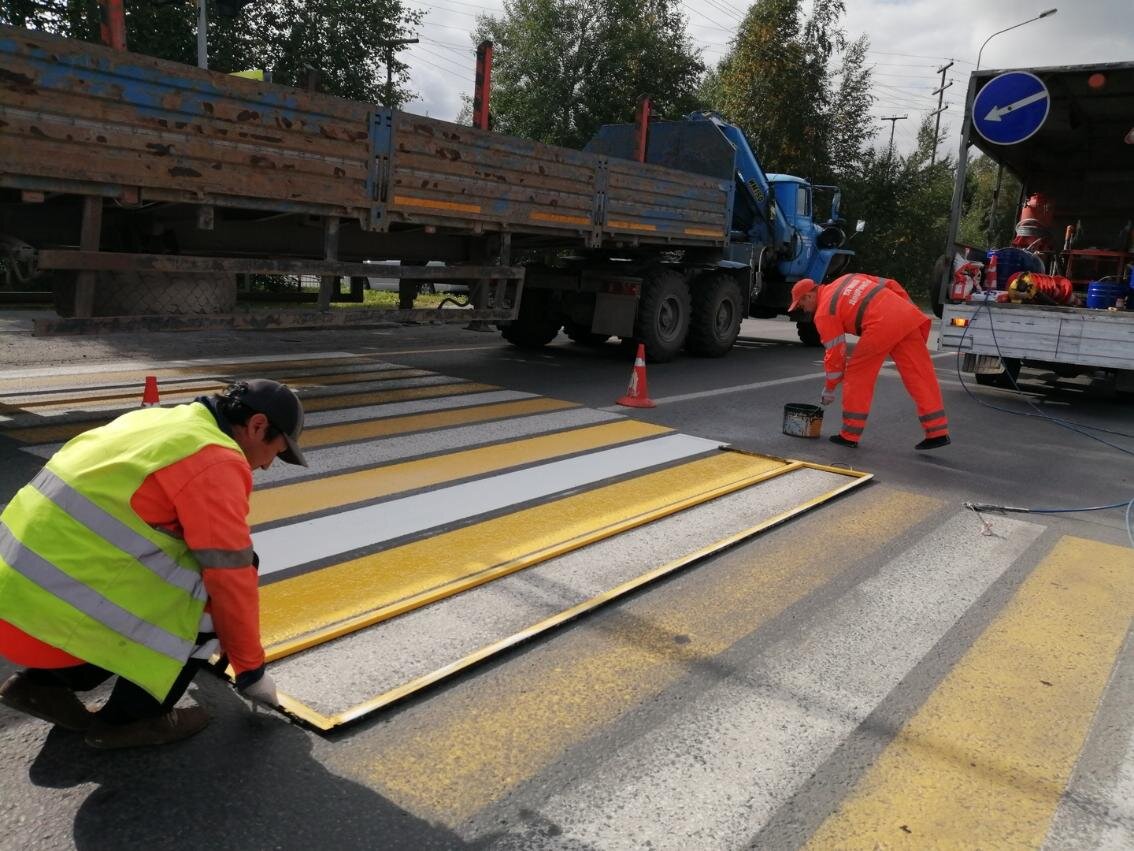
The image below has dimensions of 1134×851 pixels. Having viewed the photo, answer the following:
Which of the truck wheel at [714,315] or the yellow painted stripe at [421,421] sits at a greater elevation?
the truck wheel at [714,315]

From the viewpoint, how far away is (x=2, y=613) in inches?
91.9

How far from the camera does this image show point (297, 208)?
6871mm

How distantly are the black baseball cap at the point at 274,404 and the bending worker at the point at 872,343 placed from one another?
209 inches

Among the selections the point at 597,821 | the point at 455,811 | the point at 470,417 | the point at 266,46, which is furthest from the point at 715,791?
the point at 266,46

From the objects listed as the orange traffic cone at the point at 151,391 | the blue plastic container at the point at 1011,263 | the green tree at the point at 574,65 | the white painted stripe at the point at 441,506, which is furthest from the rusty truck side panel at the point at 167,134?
the green tree at the point at 574,65

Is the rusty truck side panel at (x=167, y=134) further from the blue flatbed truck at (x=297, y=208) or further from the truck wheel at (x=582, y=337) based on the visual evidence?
the truck wheel at (x=582, y=337)

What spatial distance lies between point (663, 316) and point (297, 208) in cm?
576

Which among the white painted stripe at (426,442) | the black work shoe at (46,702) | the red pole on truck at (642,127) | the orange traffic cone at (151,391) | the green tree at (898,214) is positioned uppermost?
the green tree at (898,214)

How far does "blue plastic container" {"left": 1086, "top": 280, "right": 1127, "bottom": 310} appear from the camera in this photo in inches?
373

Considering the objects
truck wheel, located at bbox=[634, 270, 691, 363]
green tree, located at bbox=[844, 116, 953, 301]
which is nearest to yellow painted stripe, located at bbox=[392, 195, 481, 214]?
truck wheel, located at bbox=[634, 270, 691, 363]

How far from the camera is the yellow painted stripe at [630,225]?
9906mm

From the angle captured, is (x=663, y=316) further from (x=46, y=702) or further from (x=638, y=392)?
(x=46, y=702)

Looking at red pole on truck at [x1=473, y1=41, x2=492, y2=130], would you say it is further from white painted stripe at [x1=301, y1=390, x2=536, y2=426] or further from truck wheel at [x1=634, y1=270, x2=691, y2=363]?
truck wheel at [x1=634, y1=270, x2=691, y2=363]

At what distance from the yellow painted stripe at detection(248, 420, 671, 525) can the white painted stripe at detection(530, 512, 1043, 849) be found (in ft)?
8.46
